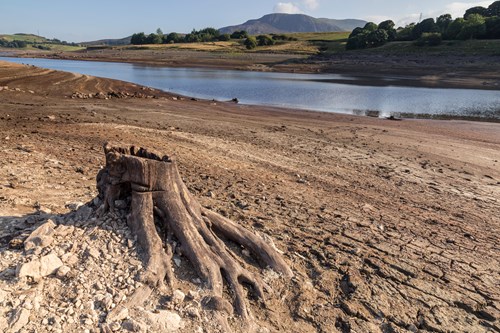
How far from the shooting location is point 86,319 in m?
3.32

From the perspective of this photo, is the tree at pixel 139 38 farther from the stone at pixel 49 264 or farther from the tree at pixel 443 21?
the stone at pixel 49 264

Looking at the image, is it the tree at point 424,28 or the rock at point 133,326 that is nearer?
the rock at point 133,326

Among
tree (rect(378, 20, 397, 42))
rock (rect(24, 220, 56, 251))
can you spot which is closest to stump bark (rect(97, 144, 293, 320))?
rock (rect(24, 220, 56, 251))

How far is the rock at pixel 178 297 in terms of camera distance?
→ 3768 mm

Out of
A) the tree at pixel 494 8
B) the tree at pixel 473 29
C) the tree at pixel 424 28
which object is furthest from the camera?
the tree at pixel 494 8

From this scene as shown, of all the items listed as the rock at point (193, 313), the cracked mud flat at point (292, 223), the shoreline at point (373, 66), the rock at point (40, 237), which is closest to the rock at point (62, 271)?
the cracked mud flat at point (292, 223)

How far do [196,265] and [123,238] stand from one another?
2.98ft

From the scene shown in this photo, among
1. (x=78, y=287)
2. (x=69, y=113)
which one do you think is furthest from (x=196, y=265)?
(x=69, y=113)

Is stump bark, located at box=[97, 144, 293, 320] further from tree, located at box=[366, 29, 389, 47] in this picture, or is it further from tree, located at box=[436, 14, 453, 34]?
tree, located at box=[436, 14, 453, 34]

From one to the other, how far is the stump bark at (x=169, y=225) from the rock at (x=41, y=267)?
863 millimetres

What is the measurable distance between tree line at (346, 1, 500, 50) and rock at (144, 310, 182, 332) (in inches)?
3320

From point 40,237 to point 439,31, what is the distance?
102 meters

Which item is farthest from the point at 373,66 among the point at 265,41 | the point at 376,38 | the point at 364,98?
the point at 265,41

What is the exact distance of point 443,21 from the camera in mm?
93625
